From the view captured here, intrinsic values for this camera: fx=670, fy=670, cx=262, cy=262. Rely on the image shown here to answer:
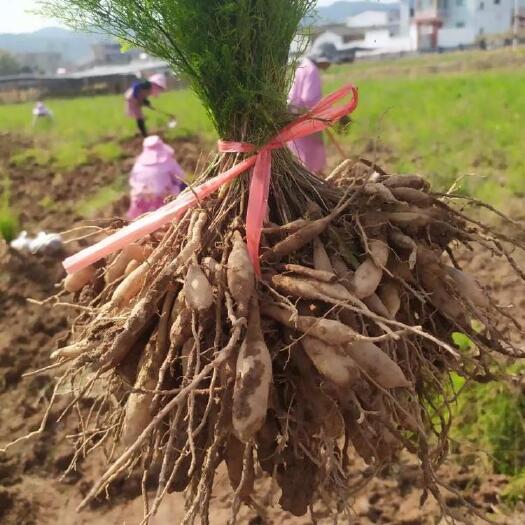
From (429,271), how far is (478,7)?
5279cm

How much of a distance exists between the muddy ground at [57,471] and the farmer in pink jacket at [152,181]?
0.89m

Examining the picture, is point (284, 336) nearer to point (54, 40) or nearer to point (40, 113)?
point (40, 113)

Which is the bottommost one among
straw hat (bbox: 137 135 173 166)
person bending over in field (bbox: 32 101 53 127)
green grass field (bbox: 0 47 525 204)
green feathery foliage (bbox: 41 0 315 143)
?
green grass field (bbox: 0 47 525 204)

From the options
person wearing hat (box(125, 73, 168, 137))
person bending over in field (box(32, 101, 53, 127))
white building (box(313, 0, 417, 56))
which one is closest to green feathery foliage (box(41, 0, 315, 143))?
person wearing hat (box(125, 73, 168, 137))

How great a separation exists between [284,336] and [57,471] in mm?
2195

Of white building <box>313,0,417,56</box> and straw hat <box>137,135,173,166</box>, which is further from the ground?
straw hat <box>137,135,173,166</box>

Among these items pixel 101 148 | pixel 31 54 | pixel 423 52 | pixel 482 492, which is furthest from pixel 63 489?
pixel 31 54

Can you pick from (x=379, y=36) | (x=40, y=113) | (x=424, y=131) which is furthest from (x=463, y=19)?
(x=424, y=131)

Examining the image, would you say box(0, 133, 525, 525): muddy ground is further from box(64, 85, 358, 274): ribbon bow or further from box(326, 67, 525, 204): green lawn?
box(326, 67, 525, 204): green lawn

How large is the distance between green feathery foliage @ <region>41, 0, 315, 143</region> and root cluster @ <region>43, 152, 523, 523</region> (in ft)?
0.46

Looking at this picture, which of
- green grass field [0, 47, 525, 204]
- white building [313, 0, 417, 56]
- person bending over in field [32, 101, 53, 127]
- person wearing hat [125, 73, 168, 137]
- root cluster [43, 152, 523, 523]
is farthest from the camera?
white building [313, 0, 417, 56]

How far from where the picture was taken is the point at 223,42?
1.48 m

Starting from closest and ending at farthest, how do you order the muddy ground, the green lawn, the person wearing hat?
1. the muddy ground
2. the green lawn
3. the person wearing hat

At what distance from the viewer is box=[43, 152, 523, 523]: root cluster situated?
1.39m
